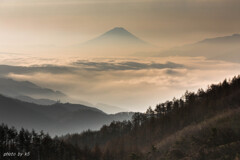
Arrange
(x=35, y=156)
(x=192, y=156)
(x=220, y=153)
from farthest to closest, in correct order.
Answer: (x=35, y=156) → (x=192, y=156) → (x=220, y=153)

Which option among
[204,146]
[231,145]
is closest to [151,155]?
[204,146]

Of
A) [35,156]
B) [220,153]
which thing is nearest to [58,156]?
[35,156]

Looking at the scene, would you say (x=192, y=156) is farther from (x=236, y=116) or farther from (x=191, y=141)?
(x=236, y=116)

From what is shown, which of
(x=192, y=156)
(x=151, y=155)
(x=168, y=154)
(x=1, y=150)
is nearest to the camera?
(x=192, y=156)

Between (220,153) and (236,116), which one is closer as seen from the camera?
(220,153)

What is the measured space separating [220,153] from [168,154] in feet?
89.3

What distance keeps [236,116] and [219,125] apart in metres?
11.6

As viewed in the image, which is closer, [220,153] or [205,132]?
[220,153]

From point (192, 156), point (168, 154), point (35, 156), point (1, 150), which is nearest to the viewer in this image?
point (192, 156)

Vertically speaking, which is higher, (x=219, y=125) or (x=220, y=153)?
(x=219, y=125)

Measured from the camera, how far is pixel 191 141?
134 metres

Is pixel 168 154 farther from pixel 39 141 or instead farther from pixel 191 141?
pixel 39 141

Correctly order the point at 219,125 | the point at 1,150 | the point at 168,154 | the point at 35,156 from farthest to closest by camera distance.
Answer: the point at 35,156, the point at 1,150, the point at 219,125, the point at 168,154

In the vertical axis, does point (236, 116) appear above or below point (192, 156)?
above
